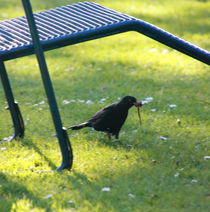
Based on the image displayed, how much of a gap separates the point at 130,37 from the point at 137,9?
1.59m

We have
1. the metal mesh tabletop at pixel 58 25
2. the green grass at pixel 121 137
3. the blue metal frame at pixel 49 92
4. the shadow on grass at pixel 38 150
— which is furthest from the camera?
the shadow on grass at pixel 38 150

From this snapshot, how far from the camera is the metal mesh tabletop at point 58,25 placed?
4.04 metres

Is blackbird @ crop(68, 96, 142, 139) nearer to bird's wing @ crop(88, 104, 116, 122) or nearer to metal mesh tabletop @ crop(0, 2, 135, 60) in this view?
bird's wing @ crop(88, 104, 116, 122)

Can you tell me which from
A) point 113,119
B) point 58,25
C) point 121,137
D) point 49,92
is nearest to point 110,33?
point 58,25

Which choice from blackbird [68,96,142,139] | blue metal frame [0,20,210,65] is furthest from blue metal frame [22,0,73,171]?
blackbird [68,96,142,139]

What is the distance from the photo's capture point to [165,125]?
5.20 meters

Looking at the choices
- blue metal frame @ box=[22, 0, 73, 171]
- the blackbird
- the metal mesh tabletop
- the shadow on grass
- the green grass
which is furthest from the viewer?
the blackbird

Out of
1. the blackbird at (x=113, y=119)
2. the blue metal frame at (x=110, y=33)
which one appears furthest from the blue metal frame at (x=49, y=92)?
the blackbird at (x=113, y=119)

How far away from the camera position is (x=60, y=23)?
173 inches

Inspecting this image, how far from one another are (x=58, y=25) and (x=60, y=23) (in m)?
0.05

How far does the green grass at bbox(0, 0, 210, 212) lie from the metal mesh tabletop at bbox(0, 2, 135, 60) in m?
0.93

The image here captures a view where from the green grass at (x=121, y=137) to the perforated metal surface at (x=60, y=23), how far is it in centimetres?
95

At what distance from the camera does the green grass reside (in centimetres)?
376

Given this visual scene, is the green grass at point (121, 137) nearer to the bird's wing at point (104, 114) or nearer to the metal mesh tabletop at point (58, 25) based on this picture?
the bird's wing at point (104, 114)
